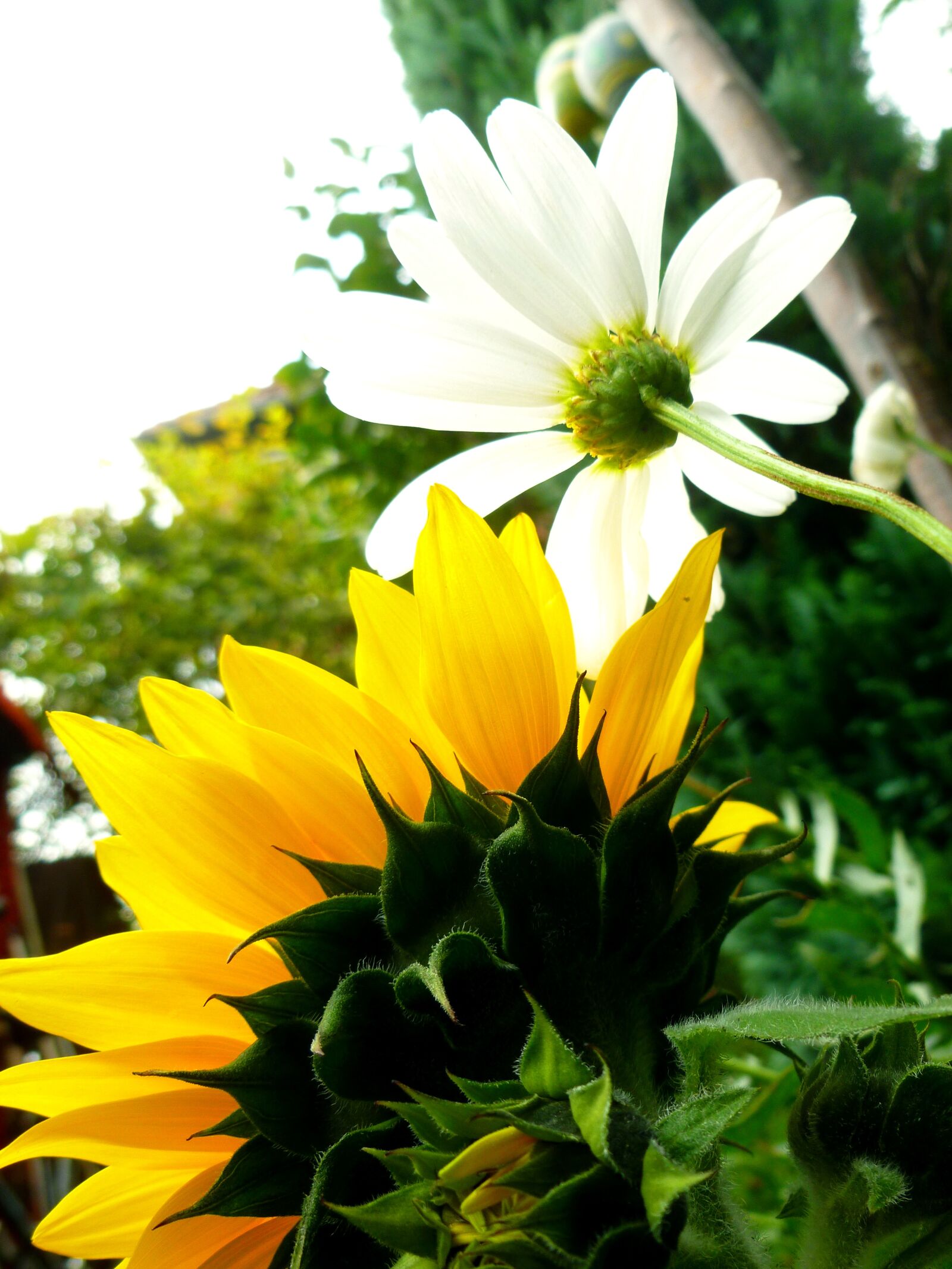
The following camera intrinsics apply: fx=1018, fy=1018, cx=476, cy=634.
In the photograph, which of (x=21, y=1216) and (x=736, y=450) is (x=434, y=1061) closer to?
(x=736, y=450)

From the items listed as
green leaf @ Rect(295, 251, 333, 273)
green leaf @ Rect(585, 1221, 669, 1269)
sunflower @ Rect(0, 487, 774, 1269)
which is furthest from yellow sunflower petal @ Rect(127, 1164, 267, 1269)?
green leaf @ Rect(295, 251, 333, 273)

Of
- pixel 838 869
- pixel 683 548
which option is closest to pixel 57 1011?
pixel 683 548

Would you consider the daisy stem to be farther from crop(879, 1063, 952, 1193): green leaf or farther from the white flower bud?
the white flower bud

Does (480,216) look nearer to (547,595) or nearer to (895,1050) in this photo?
(547,595)

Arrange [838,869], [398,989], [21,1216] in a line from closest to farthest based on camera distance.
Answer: [398,989]
[838,869]
[21,1216]

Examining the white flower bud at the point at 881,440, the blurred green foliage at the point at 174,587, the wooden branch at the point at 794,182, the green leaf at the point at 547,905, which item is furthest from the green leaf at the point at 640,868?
the blurred green foliage at the point at 174,587

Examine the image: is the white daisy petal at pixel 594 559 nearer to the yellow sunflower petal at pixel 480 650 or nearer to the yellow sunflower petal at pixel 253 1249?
the yellow sunflower petal at pixel 480 650

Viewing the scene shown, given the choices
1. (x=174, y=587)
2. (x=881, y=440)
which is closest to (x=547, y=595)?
(x=881, y=440)
